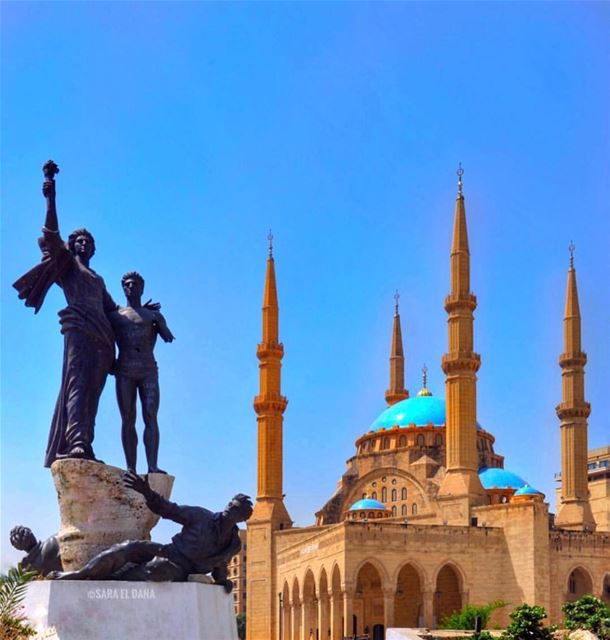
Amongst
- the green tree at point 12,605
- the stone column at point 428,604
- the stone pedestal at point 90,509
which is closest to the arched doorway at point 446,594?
the stone column at point 428,604

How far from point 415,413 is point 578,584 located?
1593cm

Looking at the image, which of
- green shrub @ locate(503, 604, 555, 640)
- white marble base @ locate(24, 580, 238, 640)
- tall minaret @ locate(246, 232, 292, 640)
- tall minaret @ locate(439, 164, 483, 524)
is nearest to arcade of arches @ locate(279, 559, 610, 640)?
tall minaret @ locate(246, 232, 292, 640)

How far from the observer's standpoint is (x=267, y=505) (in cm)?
5916

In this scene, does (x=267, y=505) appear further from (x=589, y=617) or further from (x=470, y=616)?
(x=589, y=617)

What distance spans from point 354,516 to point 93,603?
1970 inches

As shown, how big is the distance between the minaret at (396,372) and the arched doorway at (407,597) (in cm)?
2139

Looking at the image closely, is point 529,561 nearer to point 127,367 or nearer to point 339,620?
point 339,620

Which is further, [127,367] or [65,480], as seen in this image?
[127,367]

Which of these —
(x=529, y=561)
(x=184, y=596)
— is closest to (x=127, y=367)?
(x=184, y=596)

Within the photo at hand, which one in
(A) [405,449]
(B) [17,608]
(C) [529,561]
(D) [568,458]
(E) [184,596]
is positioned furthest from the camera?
(A) [405,449]

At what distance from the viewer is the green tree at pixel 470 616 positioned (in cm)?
4534

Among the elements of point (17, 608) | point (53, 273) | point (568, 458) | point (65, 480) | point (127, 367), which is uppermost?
point (568, 458)

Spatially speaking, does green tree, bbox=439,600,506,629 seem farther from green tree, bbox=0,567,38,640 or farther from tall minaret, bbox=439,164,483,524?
green tree, bbox=0,567,38,640

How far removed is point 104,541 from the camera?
36.4ft
